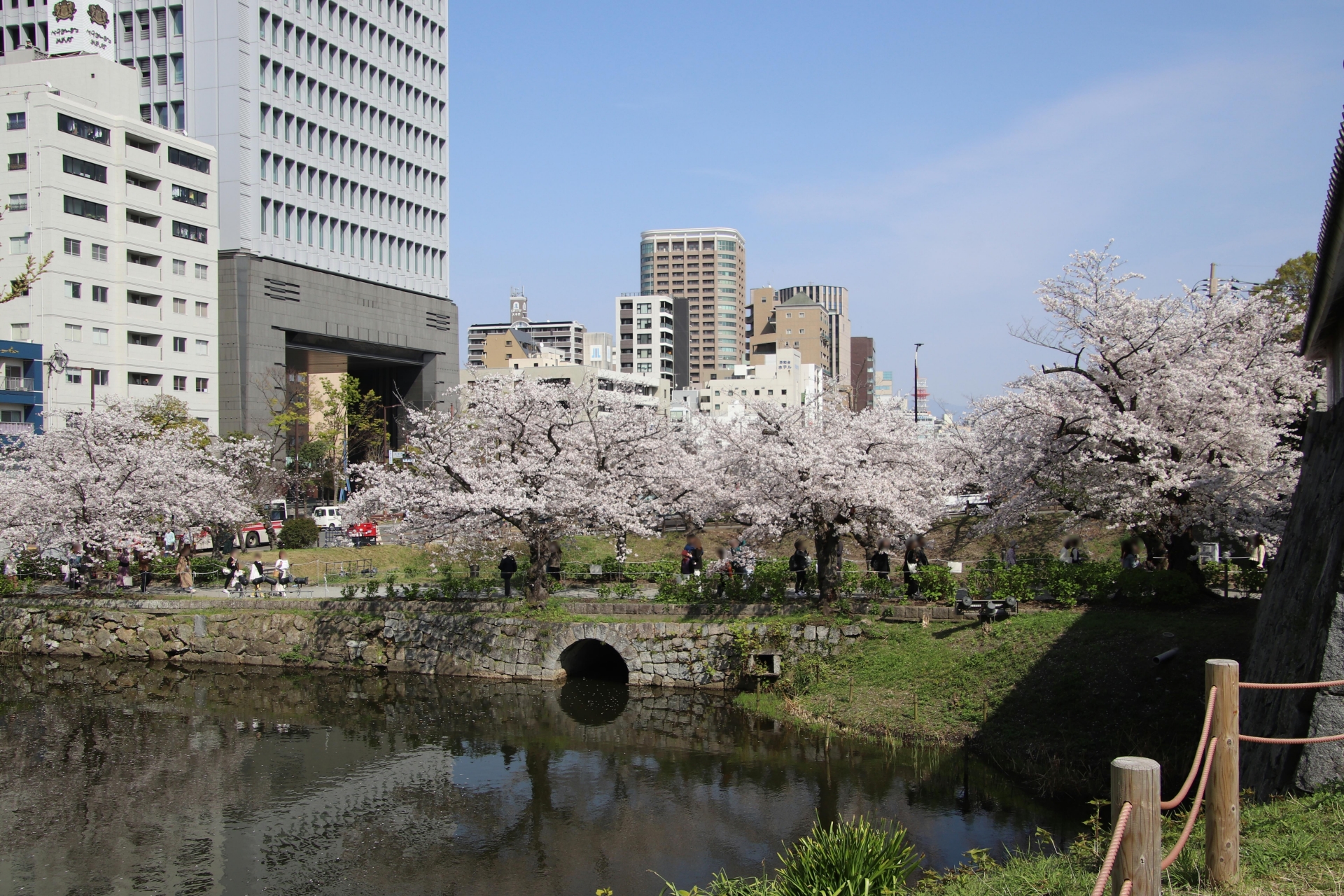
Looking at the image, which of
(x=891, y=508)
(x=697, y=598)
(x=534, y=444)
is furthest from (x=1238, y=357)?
(x=534, y=444)

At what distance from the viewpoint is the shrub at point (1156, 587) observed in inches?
818

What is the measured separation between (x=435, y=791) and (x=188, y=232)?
49496mm

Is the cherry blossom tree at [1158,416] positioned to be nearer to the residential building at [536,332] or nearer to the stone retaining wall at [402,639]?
the stone retaining wall at [402,639]

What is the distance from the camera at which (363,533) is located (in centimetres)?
4438

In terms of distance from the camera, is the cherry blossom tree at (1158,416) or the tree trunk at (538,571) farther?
the tree trunk at (538,571)

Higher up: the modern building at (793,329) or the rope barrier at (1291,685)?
the modern building at (793,329)

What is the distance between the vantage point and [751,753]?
2012 centimetres

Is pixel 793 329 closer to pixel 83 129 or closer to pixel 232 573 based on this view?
pixel 83 129

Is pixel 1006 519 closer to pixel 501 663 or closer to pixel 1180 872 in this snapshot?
pixel 501 663

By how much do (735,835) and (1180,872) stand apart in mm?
9742

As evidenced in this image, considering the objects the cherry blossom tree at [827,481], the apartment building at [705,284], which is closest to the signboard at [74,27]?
the cherry blossom tree at [827,481]

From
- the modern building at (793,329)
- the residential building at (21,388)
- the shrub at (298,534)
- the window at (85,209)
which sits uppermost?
the modern building at (793,329)

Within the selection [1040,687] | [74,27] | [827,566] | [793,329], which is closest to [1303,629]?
[1040,687]

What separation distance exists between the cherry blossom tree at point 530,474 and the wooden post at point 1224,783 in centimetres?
2048
